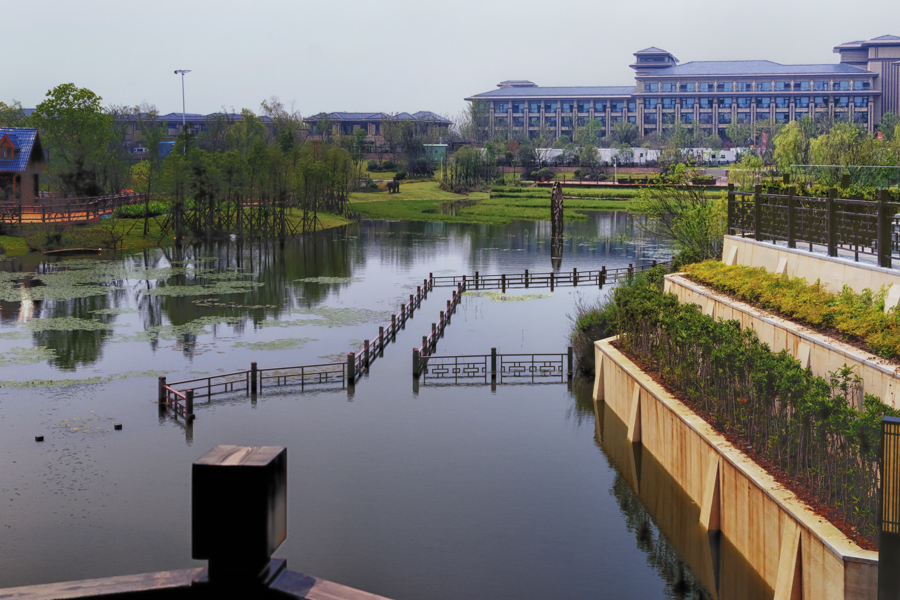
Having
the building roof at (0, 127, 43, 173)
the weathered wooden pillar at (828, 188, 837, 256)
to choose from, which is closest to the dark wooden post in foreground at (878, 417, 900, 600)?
the weathered wooden pillar at (828, 188, 837, 256)

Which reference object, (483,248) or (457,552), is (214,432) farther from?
(483,248)

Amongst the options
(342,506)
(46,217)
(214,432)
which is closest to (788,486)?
(342,506)

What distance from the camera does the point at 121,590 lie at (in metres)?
3.33

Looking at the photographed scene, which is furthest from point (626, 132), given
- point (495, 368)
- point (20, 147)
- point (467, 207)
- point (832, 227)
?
point (832, 227)

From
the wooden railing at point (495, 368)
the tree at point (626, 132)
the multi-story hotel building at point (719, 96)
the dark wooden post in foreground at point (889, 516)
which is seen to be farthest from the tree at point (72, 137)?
the multi-story hotel building at point (719, 96)

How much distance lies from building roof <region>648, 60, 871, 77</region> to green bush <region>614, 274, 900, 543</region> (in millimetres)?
166728

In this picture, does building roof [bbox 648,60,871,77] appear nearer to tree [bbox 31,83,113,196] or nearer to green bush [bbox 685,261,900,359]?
tree [bbox 31,83,113,196]

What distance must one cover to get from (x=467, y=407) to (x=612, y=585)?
12.4 metres

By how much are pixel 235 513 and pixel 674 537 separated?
649 inches

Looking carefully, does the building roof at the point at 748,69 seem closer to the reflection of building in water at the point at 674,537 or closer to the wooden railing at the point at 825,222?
the wooden railing at the point at 825,222

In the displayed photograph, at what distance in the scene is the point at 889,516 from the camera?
10.9 m

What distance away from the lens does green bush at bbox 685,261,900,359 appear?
16800mm

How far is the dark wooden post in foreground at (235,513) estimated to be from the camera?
10.6 feet

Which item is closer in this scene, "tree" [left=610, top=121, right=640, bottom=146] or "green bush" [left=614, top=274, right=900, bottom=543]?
"green bush" [left=614, top=274, right=900, bottom=543]
